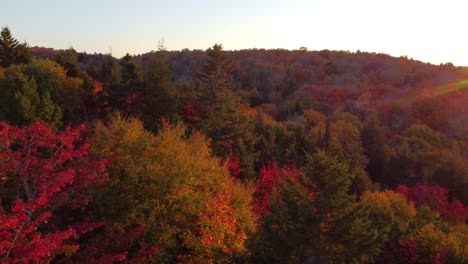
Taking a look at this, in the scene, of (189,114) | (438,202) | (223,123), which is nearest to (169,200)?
(223,123)

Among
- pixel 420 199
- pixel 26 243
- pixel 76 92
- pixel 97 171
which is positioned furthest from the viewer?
pixel 76 92

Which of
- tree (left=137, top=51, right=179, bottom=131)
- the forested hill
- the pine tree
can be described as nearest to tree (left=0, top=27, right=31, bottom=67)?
the forested hill

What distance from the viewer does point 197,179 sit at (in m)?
24.8

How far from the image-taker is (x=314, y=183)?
17.0 meters

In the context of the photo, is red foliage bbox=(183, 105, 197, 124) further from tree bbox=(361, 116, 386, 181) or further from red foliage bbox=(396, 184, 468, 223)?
red foliage bbox=(396, 184, 468, 223)

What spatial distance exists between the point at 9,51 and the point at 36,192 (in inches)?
1650

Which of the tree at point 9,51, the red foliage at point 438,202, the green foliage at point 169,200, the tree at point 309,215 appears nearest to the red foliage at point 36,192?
the green foliage at point 169,200

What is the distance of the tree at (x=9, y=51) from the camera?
5347 cm

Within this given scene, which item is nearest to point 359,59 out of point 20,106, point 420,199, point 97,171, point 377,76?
point 377,76

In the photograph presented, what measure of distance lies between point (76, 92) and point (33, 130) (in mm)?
27993

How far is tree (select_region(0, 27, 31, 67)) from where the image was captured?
53.5m

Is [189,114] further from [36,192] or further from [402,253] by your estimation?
A: [36,192]

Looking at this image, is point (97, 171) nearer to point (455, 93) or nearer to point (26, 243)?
point (26, 243)

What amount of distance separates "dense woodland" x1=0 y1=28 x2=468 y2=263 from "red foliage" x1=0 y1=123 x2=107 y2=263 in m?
0.09
